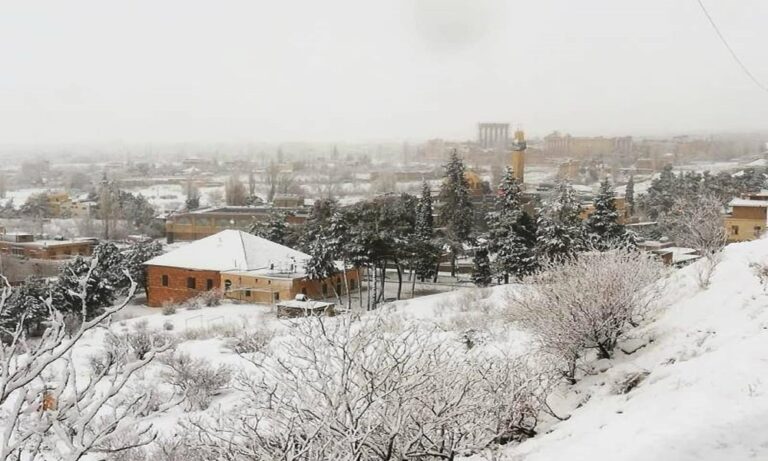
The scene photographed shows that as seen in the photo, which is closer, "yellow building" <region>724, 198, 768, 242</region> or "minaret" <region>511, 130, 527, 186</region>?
"yellow building" <region>724, 198, 768, 242</region>

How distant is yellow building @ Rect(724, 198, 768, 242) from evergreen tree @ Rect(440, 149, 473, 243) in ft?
35.1

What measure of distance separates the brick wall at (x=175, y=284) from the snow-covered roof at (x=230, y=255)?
223 mm

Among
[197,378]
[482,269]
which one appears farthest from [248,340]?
[482,269]

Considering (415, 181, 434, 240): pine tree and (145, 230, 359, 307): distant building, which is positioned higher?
(415, 181, 434, 240): pine tree

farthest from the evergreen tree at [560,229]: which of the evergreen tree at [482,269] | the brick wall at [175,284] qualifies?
the brick wall at [175,284]

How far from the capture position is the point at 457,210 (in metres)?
29.7

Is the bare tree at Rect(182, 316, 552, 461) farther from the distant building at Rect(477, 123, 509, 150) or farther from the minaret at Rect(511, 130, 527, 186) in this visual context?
the distant building at Rect(477, 123, 509, 150)

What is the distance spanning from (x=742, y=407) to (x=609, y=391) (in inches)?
127

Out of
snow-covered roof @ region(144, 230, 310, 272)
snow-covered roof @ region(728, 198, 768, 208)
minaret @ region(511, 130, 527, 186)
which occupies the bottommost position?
snow-covered roof @ region(144, 230, 310, 272)

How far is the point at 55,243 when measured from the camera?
128 feet

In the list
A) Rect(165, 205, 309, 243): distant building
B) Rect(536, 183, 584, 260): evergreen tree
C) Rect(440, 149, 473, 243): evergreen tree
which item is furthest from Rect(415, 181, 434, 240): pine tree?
Rect(165, 205, 309, 243): distant building

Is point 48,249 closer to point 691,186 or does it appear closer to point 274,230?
point 274,230

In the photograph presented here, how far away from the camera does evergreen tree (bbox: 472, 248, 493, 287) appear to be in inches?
1026

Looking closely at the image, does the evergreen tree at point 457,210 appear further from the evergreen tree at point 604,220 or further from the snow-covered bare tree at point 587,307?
the snow-covered bare tree at point 587,307
